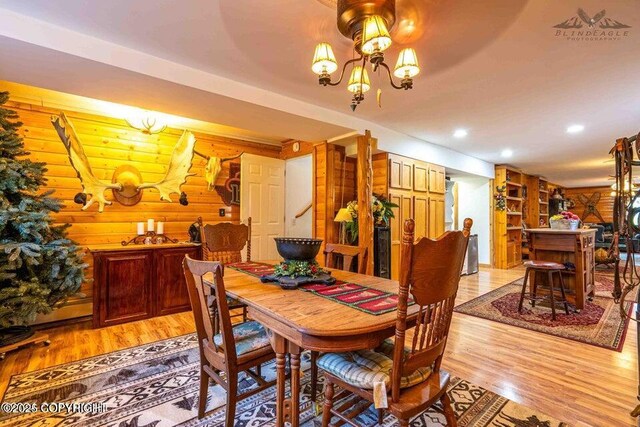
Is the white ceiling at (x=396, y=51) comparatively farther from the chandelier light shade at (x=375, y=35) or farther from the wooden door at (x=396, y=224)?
the wooden door at (x=396, y=224)

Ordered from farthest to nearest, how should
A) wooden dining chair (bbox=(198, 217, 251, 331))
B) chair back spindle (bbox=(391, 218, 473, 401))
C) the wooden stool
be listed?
the wooden stool → wooden dining chair (bbox=(198, 217, 251, 331)) → chair back spindle (bbox=(391, 218, 473, 401))

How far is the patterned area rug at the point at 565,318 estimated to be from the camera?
292 centimetres

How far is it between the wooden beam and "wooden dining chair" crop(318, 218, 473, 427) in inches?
91.4

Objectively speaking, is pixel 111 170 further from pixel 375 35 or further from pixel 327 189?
pixel 375 35

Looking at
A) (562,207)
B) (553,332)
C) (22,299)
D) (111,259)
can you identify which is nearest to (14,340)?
(22,299)

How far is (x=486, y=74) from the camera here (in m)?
2.62

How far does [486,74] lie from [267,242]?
3.52 metres

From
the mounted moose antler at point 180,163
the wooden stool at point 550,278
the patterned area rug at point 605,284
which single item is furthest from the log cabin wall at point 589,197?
the mounted moose antler at point 180,163

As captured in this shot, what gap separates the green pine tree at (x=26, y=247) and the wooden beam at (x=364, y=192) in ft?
9.78

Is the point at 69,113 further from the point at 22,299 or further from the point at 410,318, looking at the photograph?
the point at 410,318

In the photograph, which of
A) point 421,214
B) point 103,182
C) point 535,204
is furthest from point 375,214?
point 535,204

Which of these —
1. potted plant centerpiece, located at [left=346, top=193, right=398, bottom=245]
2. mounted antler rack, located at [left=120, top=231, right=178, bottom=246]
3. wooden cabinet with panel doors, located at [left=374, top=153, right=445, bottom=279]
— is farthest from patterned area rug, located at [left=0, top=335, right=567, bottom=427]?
wooden cabinet with panel doors, located at [left=374, top=153, right=445, bottom=279]

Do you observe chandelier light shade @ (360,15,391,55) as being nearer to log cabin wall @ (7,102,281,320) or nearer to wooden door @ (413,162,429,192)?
log cabin wall @ (7,102,281,320)

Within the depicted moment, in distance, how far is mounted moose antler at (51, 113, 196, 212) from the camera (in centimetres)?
293
